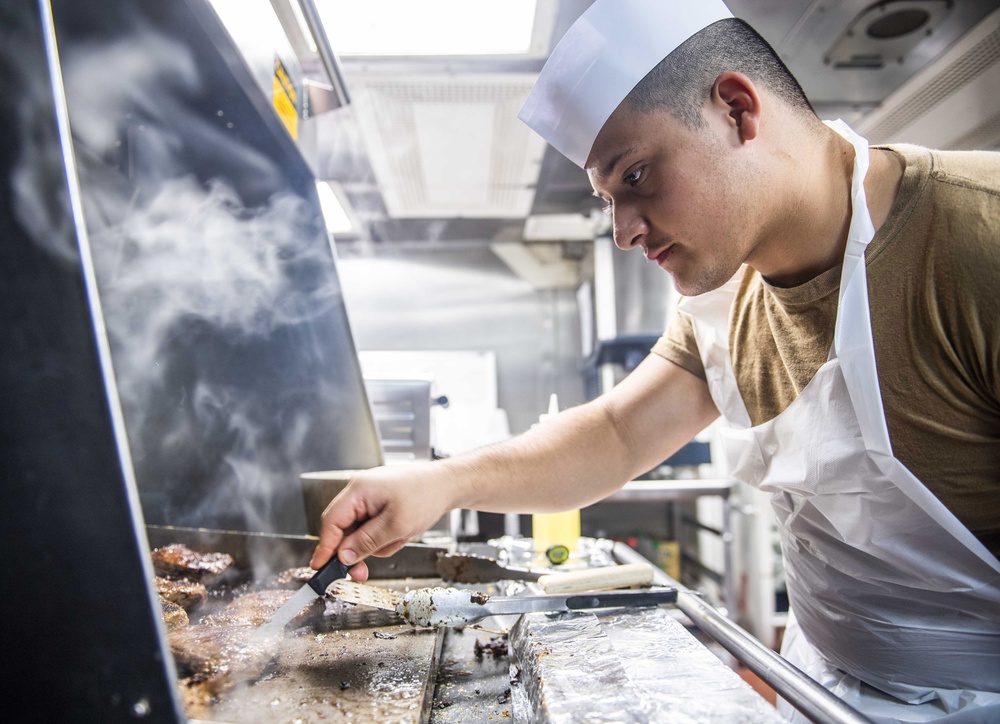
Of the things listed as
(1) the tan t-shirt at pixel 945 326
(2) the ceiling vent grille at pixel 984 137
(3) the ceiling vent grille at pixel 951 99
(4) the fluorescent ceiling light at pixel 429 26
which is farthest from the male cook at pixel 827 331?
(2) the ceiling vent grille at pixel 984 137

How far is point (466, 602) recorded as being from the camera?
937 millimetres

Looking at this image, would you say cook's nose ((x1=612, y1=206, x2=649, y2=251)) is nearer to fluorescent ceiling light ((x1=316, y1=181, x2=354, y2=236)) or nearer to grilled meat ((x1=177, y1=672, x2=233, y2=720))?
grilled meat ((x1=177, y1=672, x2=233, y2=720))

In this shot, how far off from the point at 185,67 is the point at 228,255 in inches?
17.5

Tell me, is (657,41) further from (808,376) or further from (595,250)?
(595,250)

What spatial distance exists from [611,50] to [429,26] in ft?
4.83

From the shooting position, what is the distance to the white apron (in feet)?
3.13

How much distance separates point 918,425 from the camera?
37.9 inches

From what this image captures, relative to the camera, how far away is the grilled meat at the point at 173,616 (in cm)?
91

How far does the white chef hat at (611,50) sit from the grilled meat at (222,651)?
3.39 ft

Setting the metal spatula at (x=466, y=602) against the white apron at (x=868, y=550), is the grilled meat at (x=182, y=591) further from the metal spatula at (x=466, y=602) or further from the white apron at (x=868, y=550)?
the white apron at (x=868, y=550)

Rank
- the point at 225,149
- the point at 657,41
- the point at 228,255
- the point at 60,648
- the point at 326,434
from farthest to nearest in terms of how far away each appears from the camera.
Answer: the point at 326,434, the point at 228,255, the point at 225,149, the point at 657,41, the point at 60,648

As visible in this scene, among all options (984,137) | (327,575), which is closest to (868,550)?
(327,575)

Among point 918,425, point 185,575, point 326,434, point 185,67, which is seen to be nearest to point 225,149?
point 185,67

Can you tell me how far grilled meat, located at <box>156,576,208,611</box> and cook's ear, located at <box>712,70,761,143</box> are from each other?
1.25 m
